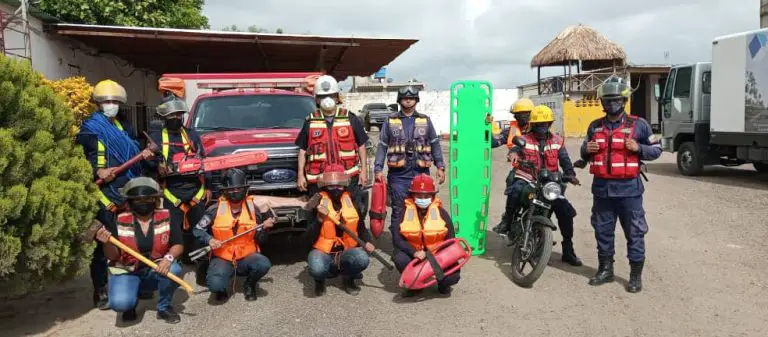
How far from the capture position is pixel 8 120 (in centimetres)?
409

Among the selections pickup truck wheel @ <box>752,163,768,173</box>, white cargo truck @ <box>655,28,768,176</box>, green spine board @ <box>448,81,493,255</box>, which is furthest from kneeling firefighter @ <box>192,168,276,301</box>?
pickup truck wheel @ <box>752,163,768,173</box>

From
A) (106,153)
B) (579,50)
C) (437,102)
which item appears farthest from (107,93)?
(437,102)

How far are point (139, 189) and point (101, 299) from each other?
45.3 inches

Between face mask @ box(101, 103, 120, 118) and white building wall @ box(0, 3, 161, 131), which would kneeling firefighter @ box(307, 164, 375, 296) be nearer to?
face mask @ box(101, 103, 120, 118)

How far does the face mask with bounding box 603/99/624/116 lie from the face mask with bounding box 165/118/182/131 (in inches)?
149

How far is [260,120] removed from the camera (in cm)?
724

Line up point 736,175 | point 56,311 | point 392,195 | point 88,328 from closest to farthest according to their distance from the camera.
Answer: point 88,328
point 56,311
point 392,195
point 736,175

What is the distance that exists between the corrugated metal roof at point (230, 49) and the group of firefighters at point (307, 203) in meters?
6.63

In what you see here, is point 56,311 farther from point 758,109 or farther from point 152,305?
point 758,109

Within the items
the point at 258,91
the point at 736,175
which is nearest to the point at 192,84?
the point at 258,91

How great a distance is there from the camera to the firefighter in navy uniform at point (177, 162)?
208 inches

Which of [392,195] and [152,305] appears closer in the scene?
[152,305]

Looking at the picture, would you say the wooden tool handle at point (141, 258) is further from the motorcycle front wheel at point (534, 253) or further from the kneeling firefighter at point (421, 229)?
the motorcycle front wheel at point (534, 253)

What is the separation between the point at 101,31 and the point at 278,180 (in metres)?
7.11
